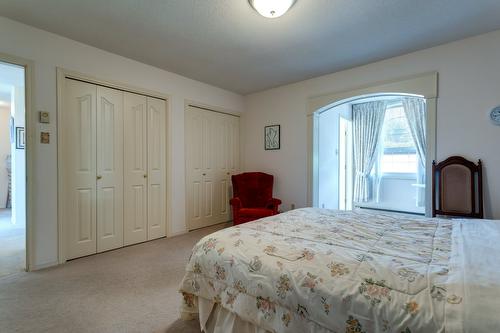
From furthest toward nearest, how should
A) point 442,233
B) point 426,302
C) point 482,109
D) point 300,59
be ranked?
point 300,59 → point 482,109 → point 442,233 → point 426,302

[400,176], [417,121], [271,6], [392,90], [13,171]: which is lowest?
[400,176]

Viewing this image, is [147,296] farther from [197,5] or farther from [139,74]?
[139,74]

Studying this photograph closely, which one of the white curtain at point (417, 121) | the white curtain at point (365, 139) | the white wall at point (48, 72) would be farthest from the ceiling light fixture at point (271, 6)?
the white curtain at point (365, 139)

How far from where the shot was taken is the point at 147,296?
6.55 ft

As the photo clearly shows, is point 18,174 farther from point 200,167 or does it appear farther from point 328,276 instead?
point 328,276

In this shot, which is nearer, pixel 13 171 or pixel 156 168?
pixel 156 168

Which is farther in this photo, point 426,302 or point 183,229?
point 183,229

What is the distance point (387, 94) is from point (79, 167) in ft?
12.6

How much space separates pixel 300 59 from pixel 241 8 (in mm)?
1262

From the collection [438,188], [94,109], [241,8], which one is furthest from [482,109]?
[94,109]

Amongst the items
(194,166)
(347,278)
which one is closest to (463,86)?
(347,278)

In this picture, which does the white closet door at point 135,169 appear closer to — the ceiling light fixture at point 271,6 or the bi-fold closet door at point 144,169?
the bi-fold closet door at point 144,169

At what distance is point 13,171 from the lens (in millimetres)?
4316

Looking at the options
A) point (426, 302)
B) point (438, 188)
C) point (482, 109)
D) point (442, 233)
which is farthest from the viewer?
point (438, 188)
